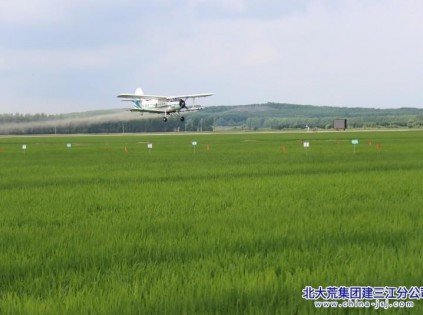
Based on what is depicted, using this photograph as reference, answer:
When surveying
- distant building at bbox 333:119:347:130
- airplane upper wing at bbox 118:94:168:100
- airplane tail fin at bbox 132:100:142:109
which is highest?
airplane upper wing at bbox 118:94:168:100

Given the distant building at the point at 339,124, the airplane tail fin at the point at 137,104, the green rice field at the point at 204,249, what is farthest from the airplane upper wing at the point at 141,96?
the distant building at the point at 339,124

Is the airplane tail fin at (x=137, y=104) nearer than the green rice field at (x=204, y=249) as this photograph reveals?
No

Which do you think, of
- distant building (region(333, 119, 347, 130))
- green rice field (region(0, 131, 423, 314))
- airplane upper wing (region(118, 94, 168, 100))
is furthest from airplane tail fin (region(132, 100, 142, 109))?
distant building (region(333, 119, 347, 130))

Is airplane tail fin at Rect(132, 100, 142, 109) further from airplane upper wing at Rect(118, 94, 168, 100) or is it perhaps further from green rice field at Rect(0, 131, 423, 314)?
green rice field at Rect(0, 131, 423, 314)

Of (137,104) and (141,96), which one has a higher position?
(141,96)

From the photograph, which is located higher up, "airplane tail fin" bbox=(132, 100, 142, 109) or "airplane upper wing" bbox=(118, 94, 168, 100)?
"airplane upper wing" bbox=(118, 94, 168, 100)

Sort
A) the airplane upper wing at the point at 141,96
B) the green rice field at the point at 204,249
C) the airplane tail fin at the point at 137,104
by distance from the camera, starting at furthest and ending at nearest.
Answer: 1. the airplane tail fin at the point at 137,104
2. the airplane upper wing at the point at 141,96
3. the green rice field at the point at 204,249

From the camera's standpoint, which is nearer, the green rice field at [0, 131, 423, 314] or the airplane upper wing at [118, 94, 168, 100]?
the green rice field at [0, 131, 423, 314]

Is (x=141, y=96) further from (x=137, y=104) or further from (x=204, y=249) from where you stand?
(x=204, y=249)

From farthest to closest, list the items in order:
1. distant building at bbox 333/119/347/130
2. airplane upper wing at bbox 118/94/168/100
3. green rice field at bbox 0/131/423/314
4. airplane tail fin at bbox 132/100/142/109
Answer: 1. distant building at bbox 333/119/347/130
2. airplane tail fin at bbox 132/100/142/109
3. airplane upper wing at bbox 118/94/168/100
4. green rice field at bbox 0/131/423/314

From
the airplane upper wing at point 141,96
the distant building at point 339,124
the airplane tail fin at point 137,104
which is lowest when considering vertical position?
the distant building at point 339,124

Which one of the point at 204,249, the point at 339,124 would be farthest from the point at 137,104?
the point at 339,124

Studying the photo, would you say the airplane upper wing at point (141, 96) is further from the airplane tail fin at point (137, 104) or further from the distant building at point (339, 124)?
the distant building at point (339, 124)

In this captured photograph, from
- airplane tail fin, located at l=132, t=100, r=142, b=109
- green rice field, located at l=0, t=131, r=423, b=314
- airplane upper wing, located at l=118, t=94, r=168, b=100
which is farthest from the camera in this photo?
airplane tail fin, located at l=132, t=100, r=142, b=109
